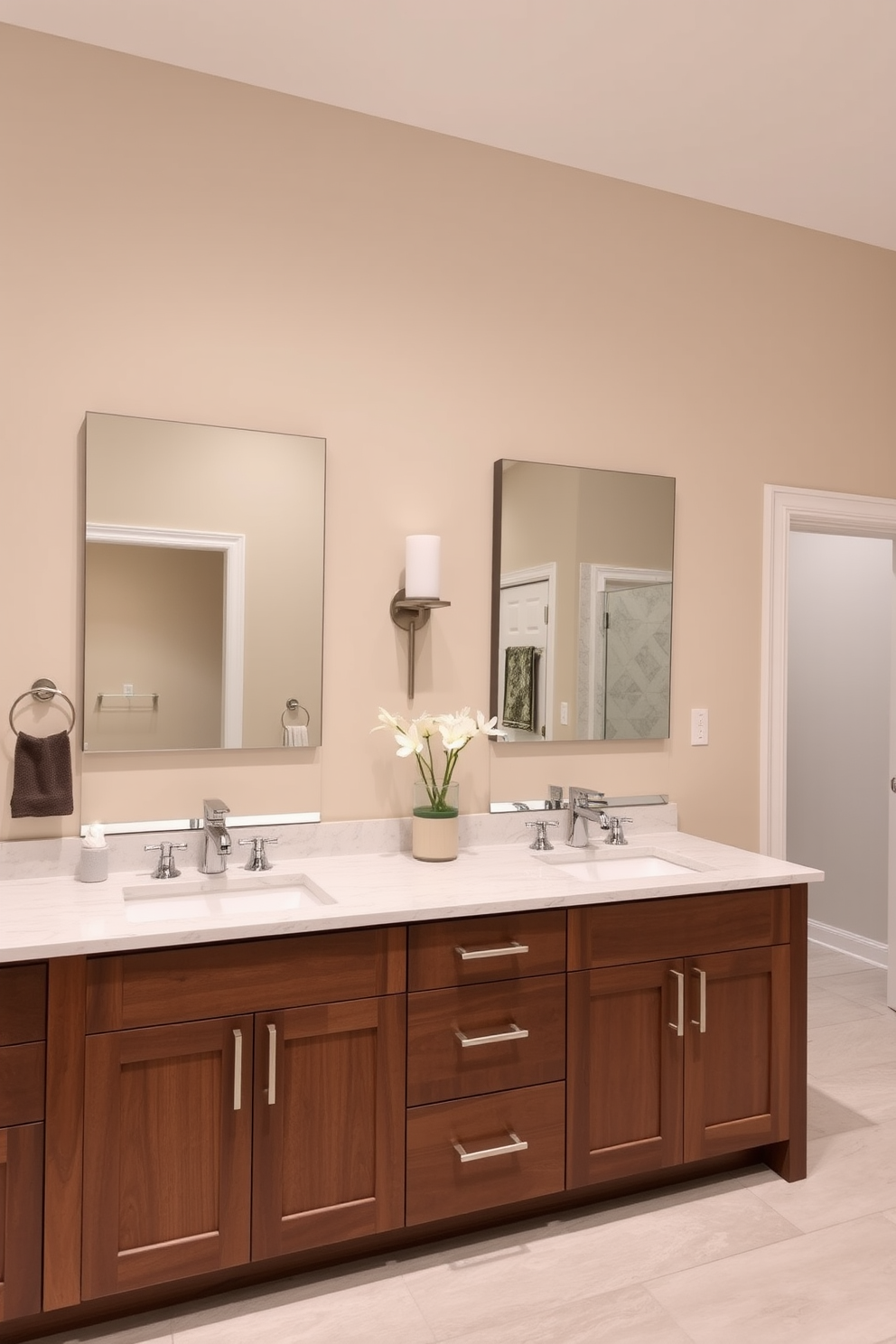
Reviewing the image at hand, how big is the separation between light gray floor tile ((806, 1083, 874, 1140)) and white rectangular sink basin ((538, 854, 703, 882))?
82 centimetres

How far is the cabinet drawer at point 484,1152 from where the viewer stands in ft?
6.55

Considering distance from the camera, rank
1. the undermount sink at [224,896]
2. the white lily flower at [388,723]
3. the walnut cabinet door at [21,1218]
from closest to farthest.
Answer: the walnut cabinet door at [21,1218], the undermount sink at [224,896], the white lily flower at [388,723]

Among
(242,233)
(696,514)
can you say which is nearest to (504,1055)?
(696,514)

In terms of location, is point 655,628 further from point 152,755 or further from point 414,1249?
point 414,1249

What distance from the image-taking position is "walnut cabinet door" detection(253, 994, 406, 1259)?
187cm

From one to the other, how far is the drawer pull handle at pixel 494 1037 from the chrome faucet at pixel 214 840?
2.25 feet

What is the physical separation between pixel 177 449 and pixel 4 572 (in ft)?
1.64

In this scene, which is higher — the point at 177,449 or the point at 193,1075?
the point at 177,449

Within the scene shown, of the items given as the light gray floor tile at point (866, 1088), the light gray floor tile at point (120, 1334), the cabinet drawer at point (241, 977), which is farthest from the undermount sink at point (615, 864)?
the light gray floor tile at point (120, 1334)

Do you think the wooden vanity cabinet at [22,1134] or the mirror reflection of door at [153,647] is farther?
the mirror reflection of door at [153,647]

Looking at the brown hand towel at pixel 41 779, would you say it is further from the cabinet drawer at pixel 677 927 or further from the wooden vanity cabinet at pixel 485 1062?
the cabinet drawer at pixel 677 927

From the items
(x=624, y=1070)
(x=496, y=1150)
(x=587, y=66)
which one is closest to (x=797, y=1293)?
(x=624, y=1070)

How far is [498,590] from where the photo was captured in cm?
270

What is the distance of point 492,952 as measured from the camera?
2.05 meters
